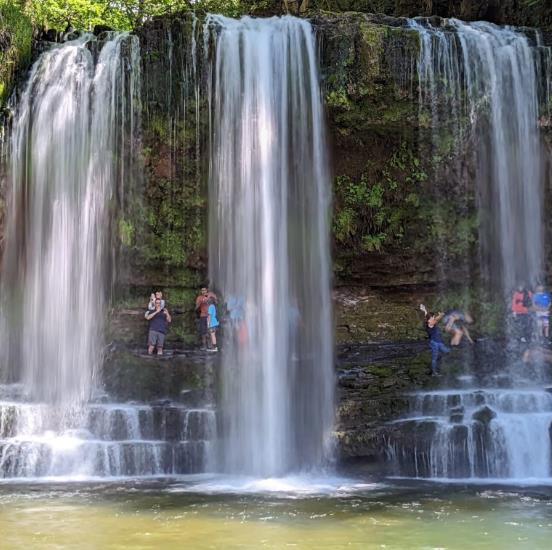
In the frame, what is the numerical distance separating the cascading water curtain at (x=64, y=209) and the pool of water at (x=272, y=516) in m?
3.96

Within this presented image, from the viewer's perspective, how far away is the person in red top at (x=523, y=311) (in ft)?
48.8

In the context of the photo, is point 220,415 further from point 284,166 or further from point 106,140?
point 106,140

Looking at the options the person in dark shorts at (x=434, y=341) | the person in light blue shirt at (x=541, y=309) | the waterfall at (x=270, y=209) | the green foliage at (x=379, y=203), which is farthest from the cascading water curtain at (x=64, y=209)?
the person in light blue shirt at (x=541, y=309)

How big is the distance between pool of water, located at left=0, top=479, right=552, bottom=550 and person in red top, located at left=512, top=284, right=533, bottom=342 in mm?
4957

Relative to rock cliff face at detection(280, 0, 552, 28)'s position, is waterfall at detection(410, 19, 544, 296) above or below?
below

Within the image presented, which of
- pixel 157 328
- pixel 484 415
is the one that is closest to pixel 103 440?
pixel 157 328

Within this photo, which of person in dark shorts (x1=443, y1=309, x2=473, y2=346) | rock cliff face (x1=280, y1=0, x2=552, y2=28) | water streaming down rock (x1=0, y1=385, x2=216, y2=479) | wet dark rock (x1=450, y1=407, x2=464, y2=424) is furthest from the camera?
rock cliff face (x1=280, y1=0, x2=552, y2=28)

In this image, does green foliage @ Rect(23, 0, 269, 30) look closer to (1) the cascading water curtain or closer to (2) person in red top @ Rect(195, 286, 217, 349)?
(1) the cascading water curtain

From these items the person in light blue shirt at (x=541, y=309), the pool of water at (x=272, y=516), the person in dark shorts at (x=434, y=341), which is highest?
the person in light blue shirt at (x=541, y=309)

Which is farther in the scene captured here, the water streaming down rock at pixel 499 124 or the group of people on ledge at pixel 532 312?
the water streaming down rock at pixel 499 124

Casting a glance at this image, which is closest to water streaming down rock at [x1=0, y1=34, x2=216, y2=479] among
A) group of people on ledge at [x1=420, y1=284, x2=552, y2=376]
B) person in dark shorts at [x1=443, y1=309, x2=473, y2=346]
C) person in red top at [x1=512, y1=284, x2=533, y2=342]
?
group of people on ledge at [x1=420, y1=284, x2=552, y2=376]

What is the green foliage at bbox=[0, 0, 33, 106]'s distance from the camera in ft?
49.6

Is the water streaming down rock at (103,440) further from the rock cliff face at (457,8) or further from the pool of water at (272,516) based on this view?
the rock cliff face at (457,8)

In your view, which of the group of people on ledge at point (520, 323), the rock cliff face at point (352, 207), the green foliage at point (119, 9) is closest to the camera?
the group of people on ledge at point (520, 323)
